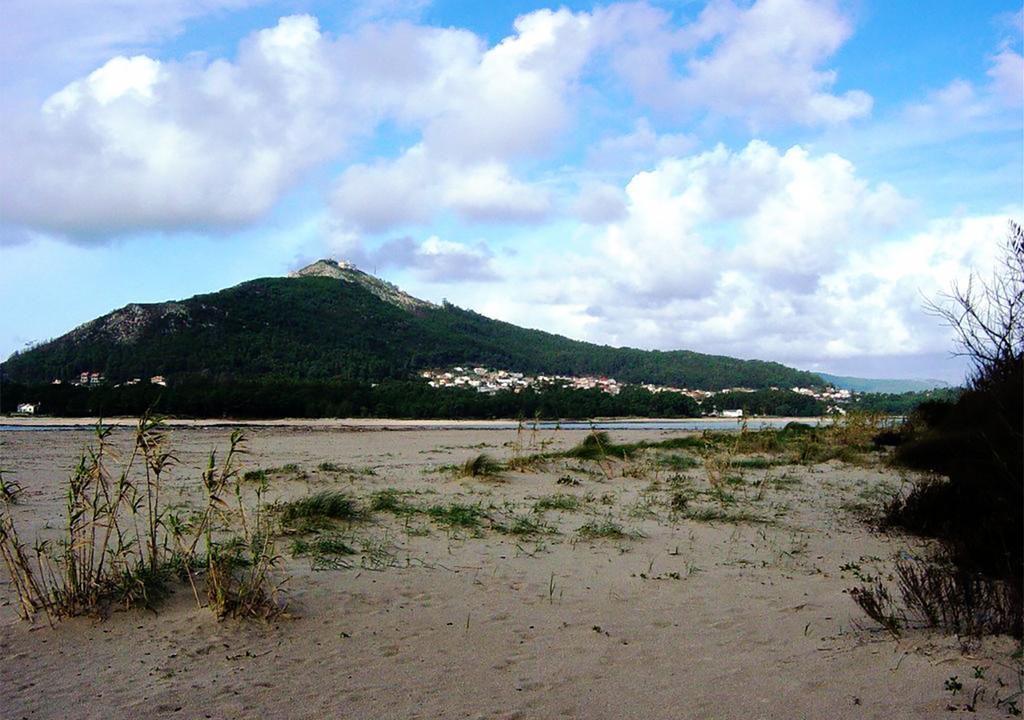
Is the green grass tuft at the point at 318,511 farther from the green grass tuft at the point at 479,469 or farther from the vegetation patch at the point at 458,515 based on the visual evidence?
the green grass tuft at the point at 479,469

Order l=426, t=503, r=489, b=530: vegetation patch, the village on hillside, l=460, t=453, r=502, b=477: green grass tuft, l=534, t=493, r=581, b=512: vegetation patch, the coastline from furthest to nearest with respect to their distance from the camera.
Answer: the village on hillside
the coastline
l=460, t=453, r=502, b=477: green grass tuft
l=534, t=493, r=581, b=512: vegetation patch
l=426, t=503, r=489, b=530: vegetation patch

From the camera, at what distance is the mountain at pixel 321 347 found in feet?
225

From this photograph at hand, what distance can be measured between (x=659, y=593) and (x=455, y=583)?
6.37ft

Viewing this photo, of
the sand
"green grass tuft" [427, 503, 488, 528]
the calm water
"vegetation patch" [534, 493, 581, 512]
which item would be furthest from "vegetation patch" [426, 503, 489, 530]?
the calm water

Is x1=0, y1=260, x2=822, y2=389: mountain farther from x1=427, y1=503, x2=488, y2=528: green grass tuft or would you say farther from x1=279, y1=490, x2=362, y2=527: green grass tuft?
x1=279, y1=490, x2=362, y2=527: green grass tuft

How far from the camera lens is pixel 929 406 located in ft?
71.2

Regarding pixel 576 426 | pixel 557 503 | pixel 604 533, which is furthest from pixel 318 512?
pixel 576 426

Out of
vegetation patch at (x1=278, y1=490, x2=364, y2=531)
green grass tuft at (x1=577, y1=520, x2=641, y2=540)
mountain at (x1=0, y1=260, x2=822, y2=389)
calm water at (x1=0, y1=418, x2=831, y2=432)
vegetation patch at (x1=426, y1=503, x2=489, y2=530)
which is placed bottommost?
calm water at (x1=0, y1=418, x2=831, y2=432)

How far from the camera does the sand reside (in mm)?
4293

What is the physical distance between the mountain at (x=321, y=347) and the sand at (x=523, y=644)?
54.3 metres

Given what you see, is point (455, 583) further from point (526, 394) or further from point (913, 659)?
point (526, 394)

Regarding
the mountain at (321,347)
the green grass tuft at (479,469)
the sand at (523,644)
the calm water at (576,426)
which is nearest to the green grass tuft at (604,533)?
the sand at (523,644)

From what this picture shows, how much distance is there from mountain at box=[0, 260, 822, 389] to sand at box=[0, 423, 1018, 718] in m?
54.3

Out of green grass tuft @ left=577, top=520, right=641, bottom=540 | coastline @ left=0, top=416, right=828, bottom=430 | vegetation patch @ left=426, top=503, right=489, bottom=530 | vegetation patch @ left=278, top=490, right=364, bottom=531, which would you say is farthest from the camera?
coastline @ left=0, top=416, right=828, bottom=430
